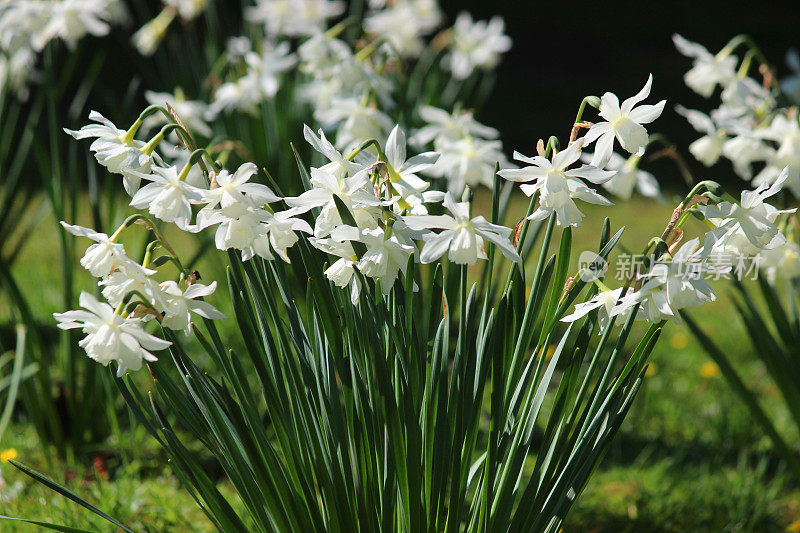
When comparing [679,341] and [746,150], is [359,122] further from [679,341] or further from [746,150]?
[679,341]

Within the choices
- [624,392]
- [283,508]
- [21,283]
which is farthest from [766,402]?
[21,283]

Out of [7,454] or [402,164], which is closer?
[402,164]

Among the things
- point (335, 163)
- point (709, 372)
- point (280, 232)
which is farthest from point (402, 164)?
point (709, 372)

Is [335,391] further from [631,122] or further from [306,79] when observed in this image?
[306,79]

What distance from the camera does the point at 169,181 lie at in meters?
1.14

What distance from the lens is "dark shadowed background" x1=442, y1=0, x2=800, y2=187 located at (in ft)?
20.7

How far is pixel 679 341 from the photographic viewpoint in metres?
3.41

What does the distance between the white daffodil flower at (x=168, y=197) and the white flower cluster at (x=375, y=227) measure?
15 centimetres

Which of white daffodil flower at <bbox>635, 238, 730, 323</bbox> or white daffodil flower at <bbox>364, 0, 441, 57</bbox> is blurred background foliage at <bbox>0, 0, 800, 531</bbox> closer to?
white daffodil flower at <bbox>364, 0, 441, 57</bbox>

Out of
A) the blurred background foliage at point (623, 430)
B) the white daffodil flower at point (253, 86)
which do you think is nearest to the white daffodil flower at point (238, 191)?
the blurred background foliage at point (623, 430)

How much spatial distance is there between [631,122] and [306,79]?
2217mm

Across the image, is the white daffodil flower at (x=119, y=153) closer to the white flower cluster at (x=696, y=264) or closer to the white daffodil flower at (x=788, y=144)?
the white flower cluster at (x=696, y=264)

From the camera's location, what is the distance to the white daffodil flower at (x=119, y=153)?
1.19 m

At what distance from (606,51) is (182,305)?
7377mm
